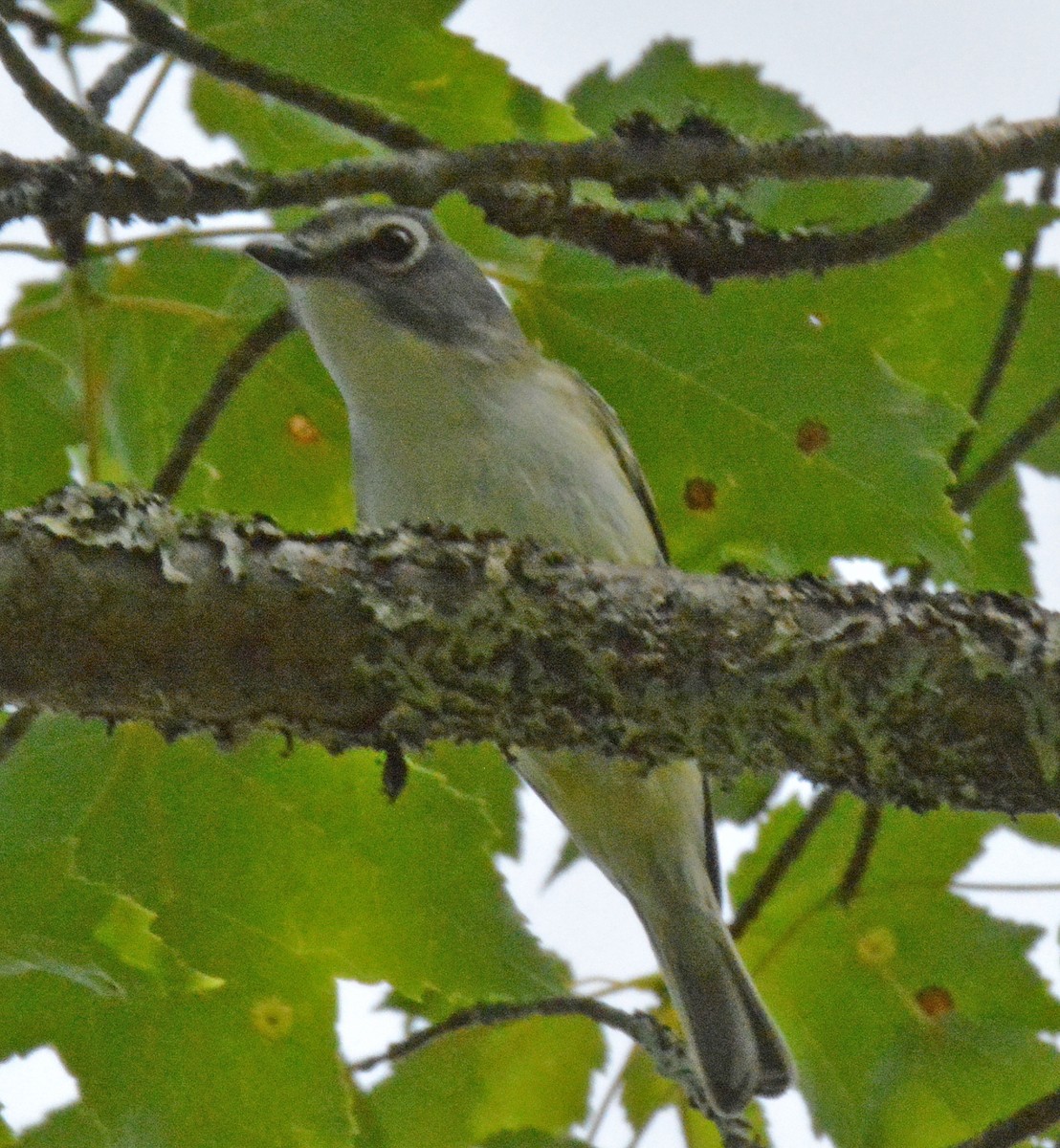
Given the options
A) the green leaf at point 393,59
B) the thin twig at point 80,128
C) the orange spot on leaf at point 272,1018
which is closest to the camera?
the thin twig at point 80,128

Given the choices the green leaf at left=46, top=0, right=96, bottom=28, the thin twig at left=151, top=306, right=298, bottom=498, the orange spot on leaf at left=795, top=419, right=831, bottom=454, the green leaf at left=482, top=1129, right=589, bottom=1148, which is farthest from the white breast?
the green leaf at left=482, top=1129, right=589, bottom=1148

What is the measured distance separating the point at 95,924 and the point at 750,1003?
5.98 ft

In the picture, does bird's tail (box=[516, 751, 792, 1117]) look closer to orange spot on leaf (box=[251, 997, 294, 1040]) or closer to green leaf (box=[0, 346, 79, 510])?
orange spot on leaf (box=[251, 997, 294, 1040])

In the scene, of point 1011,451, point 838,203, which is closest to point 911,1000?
point 1011,451

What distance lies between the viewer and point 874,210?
320 centimetres

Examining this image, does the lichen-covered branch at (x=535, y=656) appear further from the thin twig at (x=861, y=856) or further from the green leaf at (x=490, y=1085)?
the green leaf at (x=490, y=1085)

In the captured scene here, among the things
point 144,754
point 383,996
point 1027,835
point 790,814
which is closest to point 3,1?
point 144,754

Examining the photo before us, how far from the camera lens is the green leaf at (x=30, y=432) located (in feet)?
11.0

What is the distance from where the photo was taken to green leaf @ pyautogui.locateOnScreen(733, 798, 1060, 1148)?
3.31 metres

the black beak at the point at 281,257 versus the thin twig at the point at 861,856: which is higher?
the black beak at the point at 281,257

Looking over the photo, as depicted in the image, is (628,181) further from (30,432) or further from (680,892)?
(680,892)

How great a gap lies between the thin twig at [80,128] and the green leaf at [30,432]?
2.62 feet

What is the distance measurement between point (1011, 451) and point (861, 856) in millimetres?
939

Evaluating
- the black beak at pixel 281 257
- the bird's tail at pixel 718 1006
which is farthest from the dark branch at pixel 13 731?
the bird's tail at pixel 718 1006
